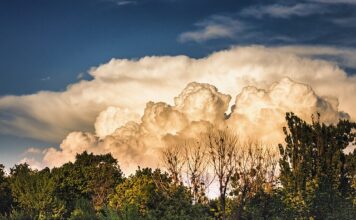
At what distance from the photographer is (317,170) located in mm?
40812

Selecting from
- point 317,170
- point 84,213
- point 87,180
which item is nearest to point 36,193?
point 87,180

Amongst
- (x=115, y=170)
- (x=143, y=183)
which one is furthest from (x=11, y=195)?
(x=143, y=183)

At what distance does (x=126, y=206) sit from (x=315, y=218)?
50.7 ft

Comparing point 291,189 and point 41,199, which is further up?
point 41,199

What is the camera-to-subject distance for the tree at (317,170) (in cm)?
3941

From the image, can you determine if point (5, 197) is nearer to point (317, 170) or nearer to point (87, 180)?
point (87, 180)

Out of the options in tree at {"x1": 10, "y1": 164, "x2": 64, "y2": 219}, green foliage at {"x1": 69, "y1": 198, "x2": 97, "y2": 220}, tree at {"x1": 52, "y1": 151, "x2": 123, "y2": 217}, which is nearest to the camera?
green foliage at {"x1": 69, "y1": 198, "x2": 97, "y2": 220}

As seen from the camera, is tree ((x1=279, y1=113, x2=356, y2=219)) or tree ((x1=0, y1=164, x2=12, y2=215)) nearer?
tree ((x1=279, y1=113, x2=356, y2=219))

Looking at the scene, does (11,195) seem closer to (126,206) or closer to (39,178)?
(39,178)

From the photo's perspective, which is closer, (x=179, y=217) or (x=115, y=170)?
(x=179, y=217)

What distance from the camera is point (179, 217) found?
115 feet

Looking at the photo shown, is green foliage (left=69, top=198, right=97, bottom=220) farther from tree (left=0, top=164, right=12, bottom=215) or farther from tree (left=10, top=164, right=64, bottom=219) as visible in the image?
tree (left=0, top=164, right=12, bottom=215)

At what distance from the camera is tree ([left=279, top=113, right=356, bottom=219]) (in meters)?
39.4

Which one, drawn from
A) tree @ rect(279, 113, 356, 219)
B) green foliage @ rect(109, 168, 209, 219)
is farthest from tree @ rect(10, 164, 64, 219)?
tree @ rect(279, 113, 356, 219)
